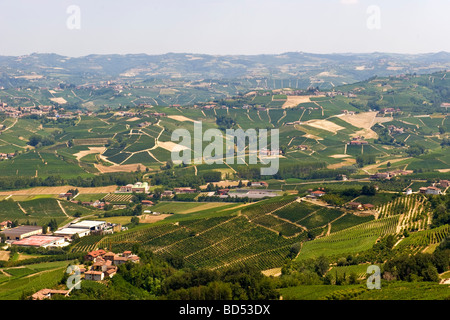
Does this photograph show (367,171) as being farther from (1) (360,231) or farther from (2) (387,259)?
(2) (387,259)

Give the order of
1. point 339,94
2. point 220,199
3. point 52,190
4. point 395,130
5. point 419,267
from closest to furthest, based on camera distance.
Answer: point 419,267, point 220,199, point 52,190, point 395,130, point 339,94

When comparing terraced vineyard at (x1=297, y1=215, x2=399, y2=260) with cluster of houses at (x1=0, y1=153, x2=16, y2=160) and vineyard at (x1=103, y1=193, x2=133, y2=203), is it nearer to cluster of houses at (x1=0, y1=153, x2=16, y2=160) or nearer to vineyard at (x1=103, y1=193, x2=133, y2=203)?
vineyard at (x1=103, y1=193, x2=133, y2=203)

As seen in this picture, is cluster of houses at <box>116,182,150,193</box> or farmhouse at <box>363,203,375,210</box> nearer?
farmhouse at <box>363,203,375,210</box>

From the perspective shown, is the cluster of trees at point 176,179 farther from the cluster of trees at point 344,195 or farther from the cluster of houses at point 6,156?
the cluster of houses at point 6,156

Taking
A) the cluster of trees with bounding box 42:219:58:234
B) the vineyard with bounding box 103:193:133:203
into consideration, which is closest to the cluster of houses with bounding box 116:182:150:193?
the vineyard with bounding box 103:193:133:203

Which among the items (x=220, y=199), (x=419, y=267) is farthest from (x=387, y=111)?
(x=419, y=267)

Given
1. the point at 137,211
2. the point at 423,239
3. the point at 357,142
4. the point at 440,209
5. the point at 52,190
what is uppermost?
the point at 440,209

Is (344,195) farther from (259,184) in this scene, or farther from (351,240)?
(259,184)
